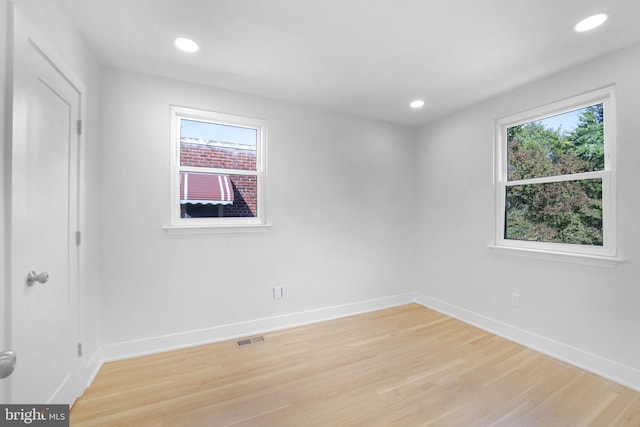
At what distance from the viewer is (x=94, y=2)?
1.73m

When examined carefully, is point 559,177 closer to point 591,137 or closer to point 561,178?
point 561,178

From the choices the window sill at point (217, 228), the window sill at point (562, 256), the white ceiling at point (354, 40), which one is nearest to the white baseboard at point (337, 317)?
the window sill at point (562, 256)

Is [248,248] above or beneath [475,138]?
beneath

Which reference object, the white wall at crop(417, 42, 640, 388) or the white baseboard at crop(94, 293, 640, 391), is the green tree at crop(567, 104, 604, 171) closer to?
the white wall at crop(417, 42, 640, 388)

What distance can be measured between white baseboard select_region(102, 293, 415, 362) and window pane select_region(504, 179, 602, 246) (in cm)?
183

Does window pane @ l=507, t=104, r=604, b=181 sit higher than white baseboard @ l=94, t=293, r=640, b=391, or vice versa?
window pane @ l=507, t=104, r=604, b=181

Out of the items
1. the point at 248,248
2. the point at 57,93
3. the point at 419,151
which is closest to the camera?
the point at 57,93

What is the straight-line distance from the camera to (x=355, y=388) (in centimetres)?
207

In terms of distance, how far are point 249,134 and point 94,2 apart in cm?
156

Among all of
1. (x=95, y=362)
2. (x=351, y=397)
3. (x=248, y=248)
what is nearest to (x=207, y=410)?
(x=351, y=397)

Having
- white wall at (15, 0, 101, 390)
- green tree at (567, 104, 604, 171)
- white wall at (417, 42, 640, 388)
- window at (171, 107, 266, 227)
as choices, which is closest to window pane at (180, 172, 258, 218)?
window at (171, 107, 266, 227)

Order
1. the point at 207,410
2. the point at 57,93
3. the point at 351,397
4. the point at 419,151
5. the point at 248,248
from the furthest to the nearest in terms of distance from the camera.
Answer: the point at 419,151
the point at 248,248
the point at 351,397
the point at 207,410
the point at 57,93

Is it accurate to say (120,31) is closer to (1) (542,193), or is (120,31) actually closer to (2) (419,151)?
(2) (419,151)

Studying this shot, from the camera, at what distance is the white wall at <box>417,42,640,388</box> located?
2.15m
